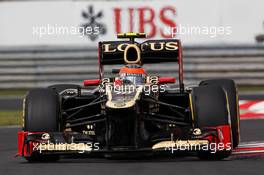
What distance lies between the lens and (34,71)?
25453mm

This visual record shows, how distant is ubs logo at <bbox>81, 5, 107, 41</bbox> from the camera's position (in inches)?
959

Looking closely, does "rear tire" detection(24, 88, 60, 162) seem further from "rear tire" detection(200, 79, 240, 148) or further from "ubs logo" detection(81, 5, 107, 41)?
"ubs logo" detection(81, 5, 107, 41)

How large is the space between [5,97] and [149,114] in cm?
1288

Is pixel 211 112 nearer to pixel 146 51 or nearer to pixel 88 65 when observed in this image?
pixel 146 51

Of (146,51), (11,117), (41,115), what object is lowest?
(11,117)

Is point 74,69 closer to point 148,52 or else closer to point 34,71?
point 34,71

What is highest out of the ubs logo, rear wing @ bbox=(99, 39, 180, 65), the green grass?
the ubs logo

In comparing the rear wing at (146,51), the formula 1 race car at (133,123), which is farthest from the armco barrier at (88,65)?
the formula 1 race car at (133,123)

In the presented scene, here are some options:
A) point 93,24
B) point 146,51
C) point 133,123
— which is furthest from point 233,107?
point 93,24

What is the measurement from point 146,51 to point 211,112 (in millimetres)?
2016

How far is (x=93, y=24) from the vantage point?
24.6 meters

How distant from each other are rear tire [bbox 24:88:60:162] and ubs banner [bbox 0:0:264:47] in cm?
1184

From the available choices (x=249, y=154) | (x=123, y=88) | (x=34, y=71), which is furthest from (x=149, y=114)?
(x=34, y=71)

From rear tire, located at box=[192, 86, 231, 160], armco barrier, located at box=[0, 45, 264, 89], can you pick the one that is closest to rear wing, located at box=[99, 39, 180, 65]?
rear tire, located at box=[192, 86, 231, 160]
